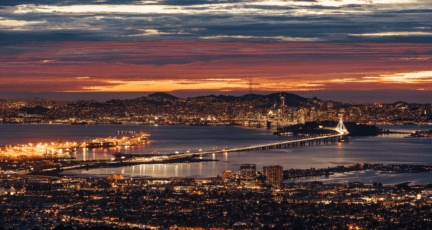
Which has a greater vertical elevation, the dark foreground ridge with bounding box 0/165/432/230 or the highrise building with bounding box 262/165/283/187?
the highrise building with bounding box 262/165/283/187

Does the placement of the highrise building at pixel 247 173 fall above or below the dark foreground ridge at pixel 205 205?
above

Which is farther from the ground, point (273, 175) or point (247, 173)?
point (247, 173)

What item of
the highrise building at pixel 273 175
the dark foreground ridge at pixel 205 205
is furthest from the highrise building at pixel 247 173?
the dark foreground ridge at pixel 205 205

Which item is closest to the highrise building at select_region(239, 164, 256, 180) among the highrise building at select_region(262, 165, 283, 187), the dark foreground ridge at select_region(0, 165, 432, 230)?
the highrise building at select_region(262, 165, 283, 187)

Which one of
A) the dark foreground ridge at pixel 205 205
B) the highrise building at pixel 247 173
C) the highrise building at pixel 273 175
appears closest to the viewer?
the dark foreground ridge at pixel 205 205

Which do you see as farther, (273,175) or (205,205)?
(273,175)

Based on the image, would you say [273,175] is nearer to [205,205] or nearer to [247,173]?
[247,173]

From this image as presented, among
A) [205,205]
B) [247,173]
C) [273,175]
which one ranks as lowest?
[205,205]

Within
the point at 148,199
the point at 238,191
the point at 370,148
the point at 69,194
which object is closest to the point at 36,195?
the point at 69,194

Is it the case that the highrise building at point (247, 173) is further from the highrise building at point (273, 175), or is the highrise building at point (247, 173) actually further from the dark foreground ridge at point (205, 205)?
the dark foreground ridge at point (205, 205)

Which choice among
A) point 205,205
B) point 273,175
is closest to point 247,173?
point 273,175

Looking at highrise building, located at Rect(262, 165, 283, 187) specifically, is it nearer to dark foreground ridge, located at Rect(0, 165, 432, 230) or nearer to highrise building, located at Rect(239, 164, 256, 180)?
highrise building, located at Rect(239, 164, 256, 180)

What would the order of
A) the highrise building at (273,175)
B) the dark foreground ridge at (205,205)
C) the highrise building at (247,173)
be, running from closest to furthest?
the dark foreground ridge at (205,205)
the highrise building at (273,175)
the highrise building at (247,173)
